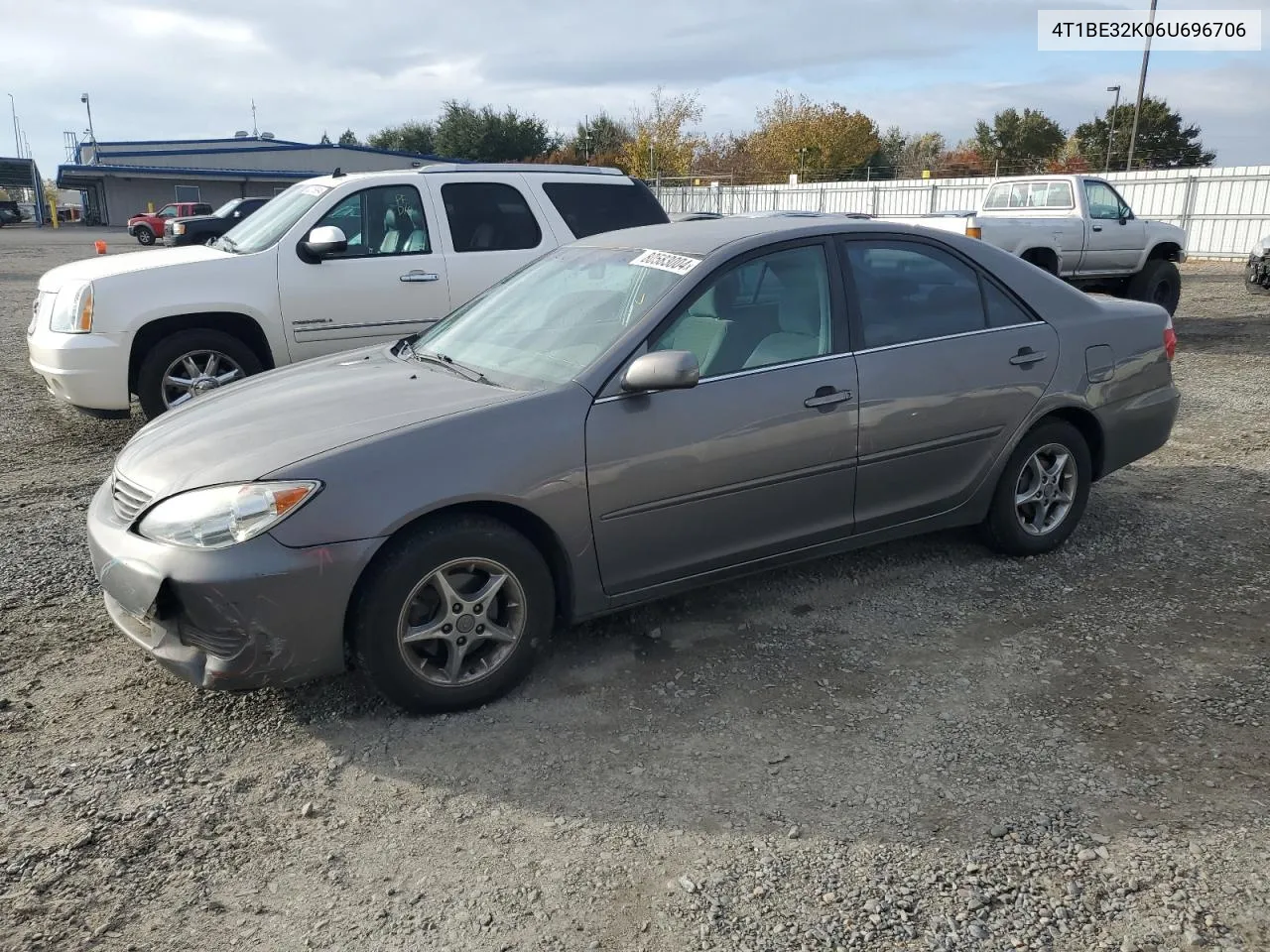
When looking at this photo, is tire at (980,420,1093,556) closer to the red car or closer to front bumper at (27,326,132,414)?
front bumper at (27,326,132,414)

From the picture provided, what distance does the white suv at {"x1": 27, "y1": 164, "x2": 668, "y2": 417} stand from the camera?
21.4 feet

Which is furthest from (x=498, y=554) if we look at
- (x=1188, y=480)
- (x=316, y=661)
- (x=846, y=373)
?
(x=1188, y=480)

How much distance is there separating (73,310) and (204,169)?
5337cm

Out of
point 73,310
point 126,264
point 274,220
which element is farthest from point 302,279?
point 73,310

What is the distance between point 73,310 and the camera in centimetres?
652

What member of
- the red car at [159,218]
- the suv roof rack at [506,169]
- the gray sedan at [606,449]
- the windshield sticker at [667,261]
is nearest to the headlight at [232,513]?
the gray sedan at [606,449]

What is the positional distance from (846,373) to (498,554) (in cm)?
164

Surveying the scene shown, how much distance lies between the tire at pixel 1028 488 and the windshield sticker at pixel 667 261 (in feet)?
6.01

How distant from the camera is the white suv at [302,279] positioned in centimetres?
652

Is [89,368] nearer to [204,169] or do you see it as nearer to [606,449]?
[606,449]

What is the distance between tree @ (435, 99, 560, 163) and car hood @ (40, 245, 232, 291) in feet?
184

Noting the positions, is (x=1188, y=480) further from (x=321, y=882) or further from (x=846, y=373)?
(x=321, y=882)

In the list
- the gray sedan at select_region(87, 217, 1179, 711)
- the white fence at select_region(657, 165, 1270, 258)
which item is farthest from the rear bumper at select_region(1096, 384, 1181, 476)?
the white fence at select_region(657, 165, 1270, 258)

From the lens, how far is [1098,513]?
5.45m
